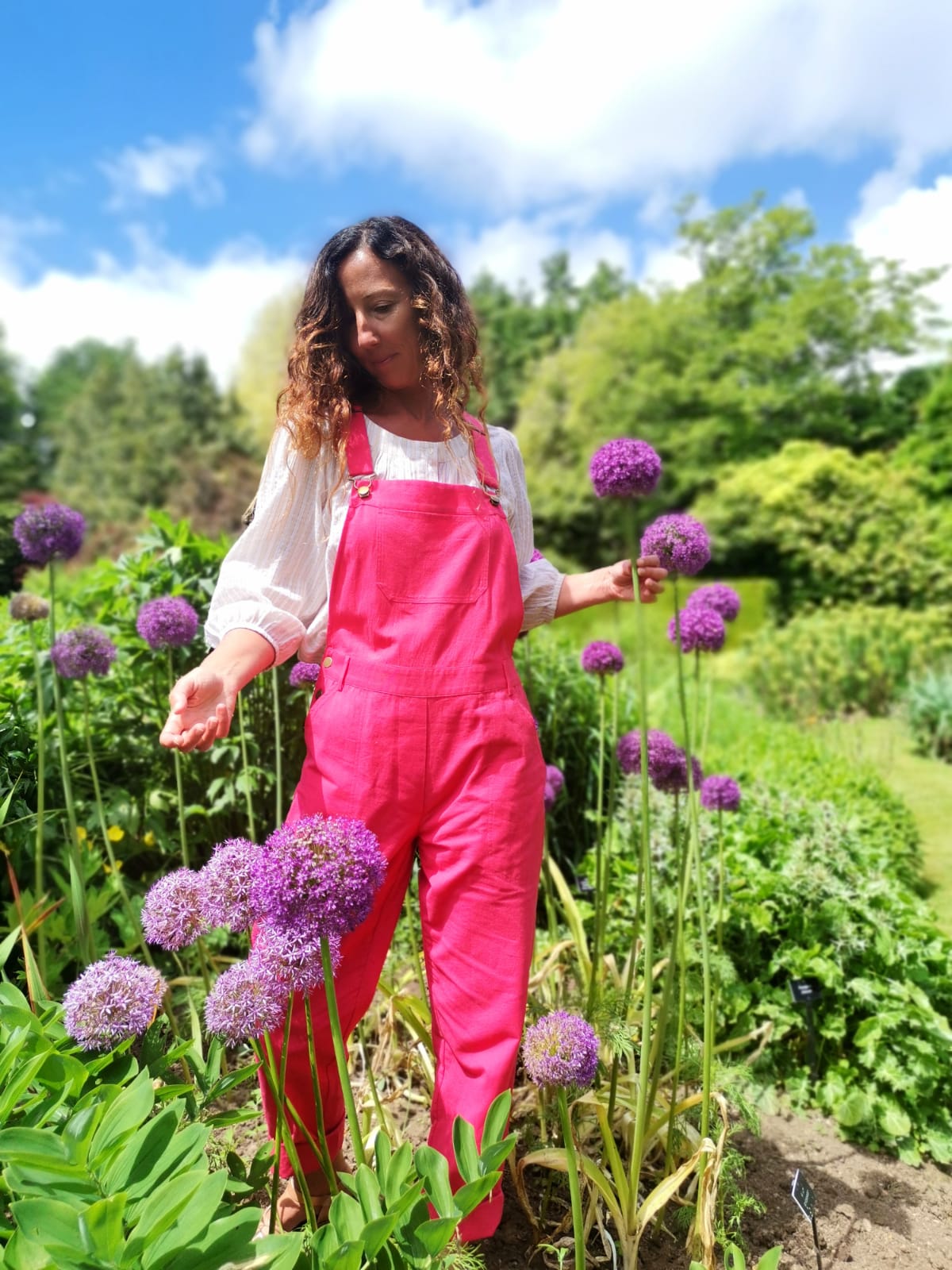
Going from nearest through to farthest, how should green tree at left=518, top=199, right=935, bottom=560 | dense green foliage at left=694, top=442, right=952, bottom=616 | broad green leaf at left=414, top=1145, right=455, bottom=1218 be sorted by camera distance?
broad green leaf at left=414, top=1145, right=455, bottom=1218, dense green foliage at left=694, top=442, right=952, bottom=616, green tree at left=518, top=199, right=935, bottom=560

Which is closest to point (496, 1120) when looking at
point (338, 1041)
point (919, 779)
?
point (338, 1041)

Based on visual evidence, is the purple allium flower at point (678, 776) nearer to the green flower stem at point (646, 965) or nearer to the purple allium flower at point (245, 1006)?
the green flower stem at point (646, 965)

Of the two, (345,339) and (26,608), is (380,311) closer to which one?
(345,339)

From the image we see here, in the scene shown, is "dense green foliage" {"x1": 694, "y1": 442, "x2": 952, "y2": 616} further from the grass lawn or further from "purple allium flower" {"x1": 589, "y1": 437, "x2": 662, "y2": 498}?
"purple allium flower" {"x1": 589, "y1": 437, "x2": 662, "y2": 498}

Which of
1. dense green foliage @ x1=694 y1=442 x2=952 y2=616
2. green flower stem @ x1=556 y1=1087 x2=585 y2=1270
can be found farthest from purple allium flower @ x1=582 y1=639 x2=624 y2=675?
dense green foliage @ x1=694 y1=442 x2=952 y2=616

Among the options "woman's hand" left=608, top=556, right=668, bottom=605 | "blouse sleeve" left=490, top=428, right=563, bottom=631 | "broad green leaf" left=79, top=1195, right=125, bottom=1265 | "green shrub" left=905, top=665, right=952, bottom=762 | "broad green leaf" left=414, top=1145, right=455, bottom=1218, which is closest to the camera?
"broad green leaf" left=79, top=1195, right=125, bottom=1265

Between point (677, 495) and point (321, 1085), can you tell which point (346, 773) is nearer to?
point (321, 1085)

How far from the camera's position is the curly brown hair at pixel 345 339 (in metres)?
1.70

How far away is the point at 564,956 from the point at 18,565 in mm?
1756

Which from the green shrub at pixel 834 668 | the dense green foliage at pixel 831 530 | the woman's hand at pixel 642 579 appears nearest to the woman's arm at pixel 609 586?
the woman's hand at pixel 642 579

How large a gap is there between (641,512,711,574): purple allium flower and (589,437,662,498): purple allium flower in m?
0.08

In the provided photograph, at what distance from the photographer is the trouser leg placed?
1.58m

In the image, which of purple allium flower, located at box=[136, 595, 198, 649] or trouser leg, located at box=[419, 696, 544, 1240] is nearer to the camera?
trouser leg, located at box=[419, 696, 544, 1240]

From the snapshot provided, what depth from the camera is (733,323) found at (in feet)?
58.3
